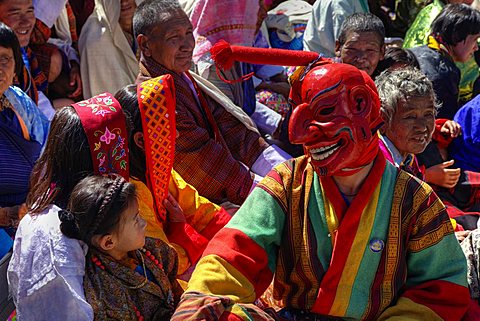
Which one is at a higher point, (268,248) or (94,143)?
(94,143)

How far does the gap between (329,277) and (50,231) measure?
916 millimetres

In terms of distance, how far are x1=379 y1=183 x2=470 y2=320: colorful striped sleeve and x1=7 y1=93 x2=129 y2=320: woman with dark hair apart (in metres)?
1.01

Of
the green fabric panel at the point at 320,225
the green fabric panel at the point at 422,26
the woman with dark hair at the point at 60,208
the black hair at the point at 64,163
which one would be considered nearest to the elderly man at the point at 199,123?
the woman with dark hair at the point at 60,208

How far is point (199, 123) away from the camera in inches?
157

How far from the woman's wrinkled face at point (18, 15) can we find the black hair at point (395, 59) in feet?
6.71

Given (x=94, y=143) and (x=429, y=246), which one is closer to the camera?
(x=429, y=246)

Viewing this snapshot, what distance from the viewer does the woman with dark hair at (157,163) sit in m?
3.08

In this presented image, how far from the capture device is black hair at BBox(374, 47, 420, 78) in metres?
4.56

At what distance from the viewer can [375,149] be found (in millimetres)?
2492

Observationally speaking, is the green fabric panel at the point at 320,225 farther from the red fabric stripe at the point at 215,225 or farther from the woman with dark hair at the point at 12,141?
the woman with dark hair at the point at 12,141

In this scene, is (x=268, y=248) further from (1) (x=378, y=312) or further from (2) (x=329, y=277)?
(1) (x=378, y=312)

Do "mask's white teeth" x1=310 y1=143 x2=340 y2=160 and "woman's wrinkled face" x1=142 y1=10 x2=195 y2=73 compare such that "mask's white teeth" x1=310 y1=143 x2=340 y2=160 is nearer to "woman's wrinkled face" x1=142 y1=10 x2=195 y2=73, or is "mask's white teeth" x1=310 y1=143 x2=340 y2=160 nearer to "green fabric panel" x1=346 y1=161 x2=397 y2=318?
"green fabric panel" x1=346 y1=161 x2=397 y2=318

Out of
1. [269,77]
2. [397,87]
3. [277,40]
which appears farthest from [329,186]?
[277,40]

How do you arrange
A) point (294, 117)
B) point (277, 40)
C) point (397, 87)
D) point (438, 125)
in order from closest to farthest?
point (294, 117), point (397, 87), point (438, 125), point (277, 40)
